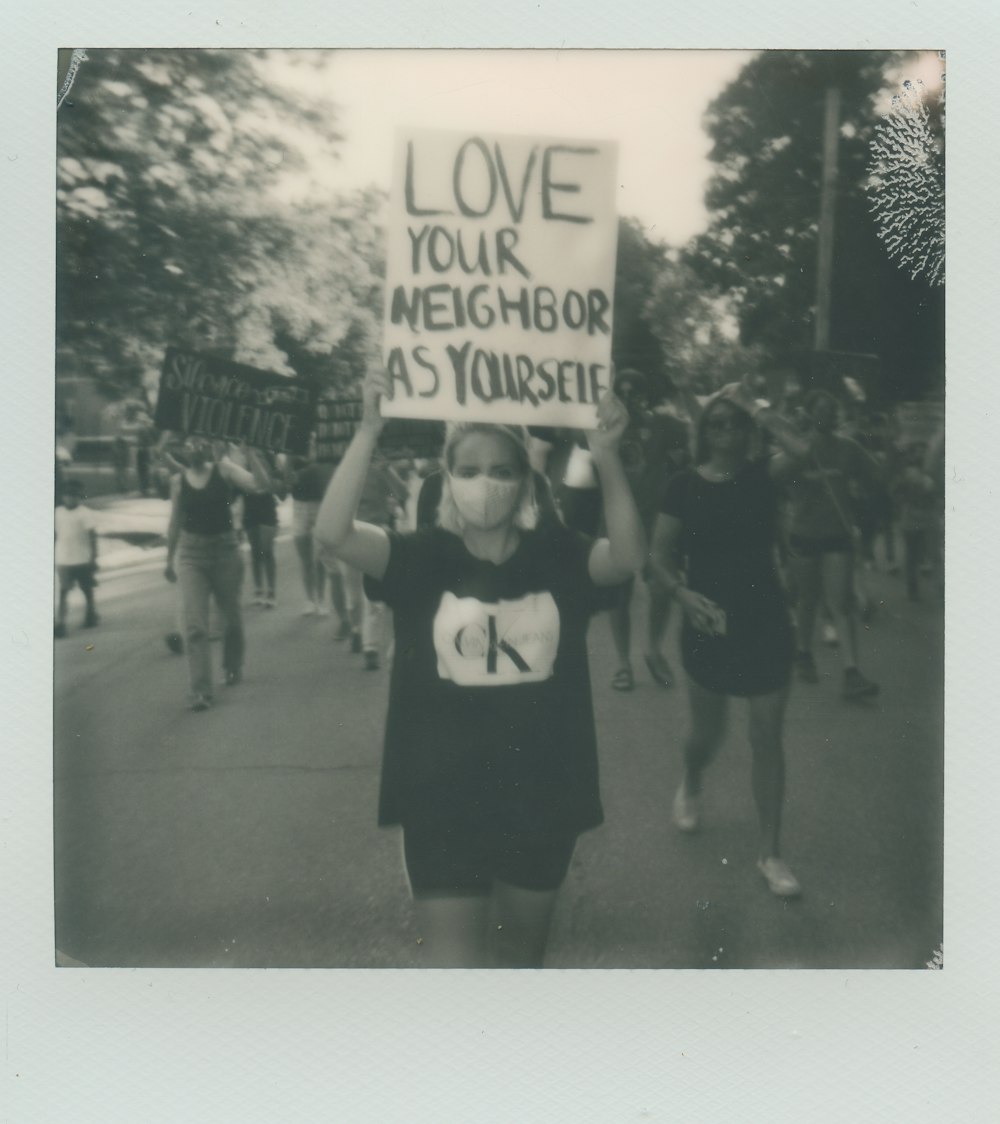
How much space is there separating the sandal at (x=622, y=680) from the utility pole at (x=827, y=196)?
1211 mm

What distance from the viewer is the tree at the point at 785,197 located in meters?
3.24

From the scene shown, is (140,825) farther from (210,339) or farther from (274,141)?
(274,141)

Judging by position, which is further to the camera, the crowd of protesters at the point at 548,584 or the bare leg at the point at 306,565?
the bare leg at the point at 306,565

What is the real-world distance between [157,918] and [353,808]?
29.4 inches

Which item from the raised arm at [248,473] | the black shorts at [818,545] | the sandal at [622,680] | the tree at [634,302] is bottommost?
the sandal at [622,680]

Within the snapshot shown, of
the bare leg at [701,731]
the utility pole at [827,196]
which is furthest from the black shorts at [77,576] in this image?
the utility pole at [827,196]

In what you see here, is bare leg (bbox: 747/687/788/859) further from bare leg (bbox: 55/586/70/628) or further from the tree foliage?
bare leg (bbox: 55/586/70/628)

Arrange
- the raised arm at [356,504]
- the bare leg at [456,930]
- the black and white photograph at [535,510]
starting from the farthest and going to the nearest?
the bare leg at [456,930], the black and white photograph at [535,510], the raised arm at [356,504]

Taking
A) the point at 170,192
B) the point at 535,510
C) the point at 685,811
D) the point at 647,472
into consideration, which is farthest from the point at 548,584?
the point at 170,192

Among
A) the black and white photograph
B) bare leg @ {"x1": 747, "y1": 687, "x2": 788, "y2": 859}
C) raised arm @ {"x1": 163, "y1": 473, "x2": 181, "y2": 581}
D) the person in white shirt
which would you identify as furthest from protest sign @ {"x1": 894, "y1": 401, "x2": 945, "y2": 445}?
the person in white shirt

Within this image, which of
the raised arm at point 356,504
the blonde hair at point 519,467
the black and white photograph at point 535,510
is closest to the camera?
the raised arm at point 356,504

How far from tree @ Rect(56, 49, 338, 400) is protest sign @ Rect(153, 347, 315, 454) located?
0.07 meters

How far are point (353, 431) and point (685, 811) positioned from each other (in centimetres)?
157

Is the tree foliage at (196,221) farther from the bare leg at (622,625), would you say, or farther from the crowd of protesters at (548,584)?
the bare leg at (622,625)
